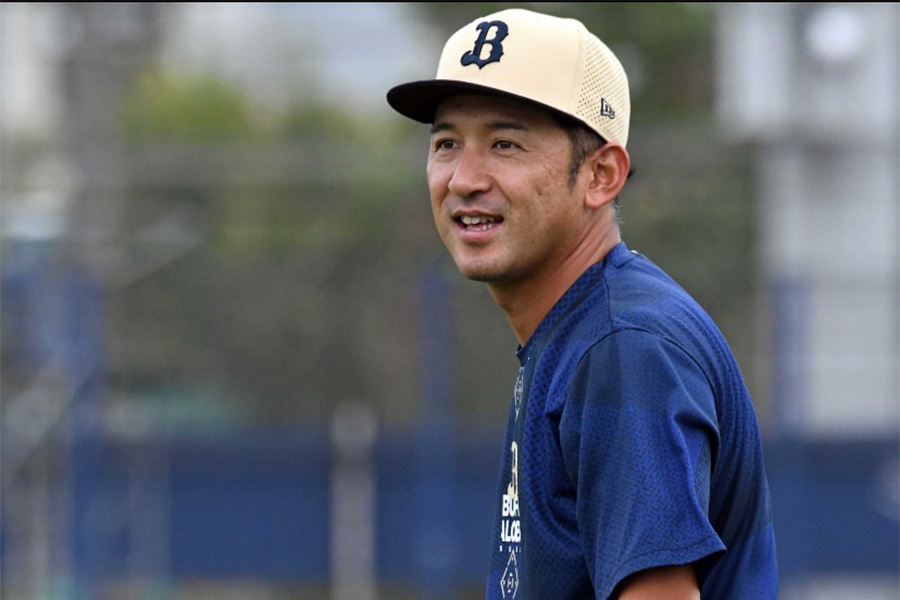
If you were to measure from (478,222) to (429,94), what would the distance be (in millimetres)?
229

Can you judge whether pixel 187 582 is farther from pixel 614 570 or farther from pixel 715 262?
pixel 614 570

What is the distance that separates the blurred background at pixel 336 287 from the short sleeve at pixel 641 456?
627 centimetres

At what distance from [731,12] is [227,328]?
15.9 feet

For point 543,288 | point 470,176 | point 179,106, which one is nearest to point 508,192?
point 470,176

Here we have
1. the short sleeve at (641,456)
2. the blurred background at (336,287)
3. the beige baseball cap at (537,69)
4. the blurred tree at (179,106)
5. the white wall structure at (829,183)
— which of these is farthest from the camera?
the blurred tree at (179,106)

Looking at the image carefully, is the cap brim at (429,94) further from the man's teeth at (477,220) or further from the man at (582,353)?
the man's teeth at (477,220)

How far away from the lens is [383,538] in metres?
10.3

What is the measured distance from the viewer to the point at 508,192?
2.37 meters

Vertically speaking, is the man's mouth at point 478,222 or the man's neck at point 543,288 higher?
the man's mouth at point 478,222

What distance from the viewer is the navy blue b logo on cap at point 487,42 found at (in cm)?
237

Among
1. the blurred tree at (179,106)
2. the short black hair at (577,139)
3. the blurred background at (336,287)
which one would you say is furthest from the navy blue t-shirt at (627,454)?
the blurred tree at (179,106)

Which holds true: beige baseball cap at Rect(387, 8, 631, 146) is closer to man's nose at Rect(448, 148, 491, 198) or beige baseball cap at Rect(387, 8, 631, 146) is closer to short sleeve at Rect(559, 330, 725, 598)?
man's nose at Rect(448, 148, 491, 198)

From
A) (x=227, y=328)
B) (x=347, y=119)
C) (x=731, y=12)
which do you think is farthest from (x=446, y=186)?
(x=347, y=119)

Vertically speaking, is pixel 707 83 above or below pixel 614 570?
above
